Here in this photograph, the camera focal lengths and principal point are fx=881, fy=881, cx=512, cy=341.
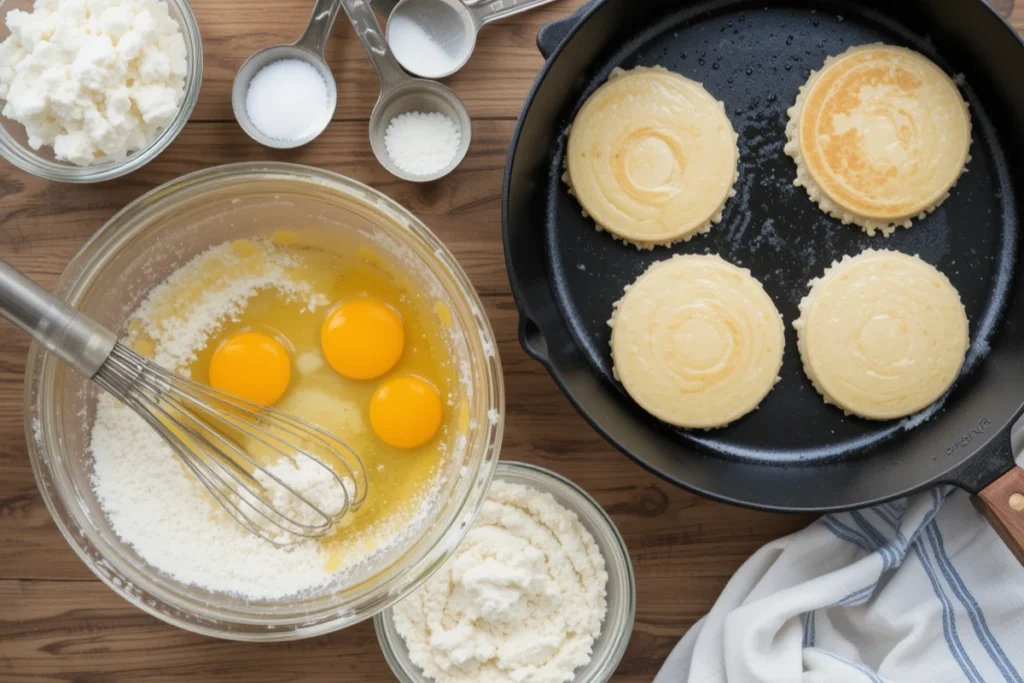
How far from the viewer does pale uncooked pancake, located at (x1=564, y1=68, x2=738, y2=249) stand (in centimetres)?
215

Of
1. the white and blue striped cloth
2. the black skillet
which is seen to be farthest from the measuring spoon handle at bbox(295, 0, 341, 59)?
the white and blue striped cloth

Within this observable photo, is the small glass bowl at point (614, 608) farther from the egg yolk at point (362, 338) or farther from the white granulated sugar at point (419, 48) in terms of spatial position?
the white granulated sugar at point (419, 48)

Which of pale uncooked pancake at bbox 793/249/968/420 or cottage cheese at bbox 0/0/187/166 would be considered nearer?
cottage cheese at bbox 0/0/187/166

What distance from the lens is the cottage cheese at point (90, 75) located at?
1.88 metres

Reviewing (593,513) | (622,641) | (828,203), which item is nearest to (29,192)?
(593,513)

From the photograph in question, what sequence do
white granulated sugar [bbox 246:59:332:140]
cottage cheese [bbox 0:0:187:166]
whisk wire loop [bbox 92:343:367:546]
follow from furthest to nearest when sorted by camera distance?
white granulated sugar [bbox 246:59:332:140] → whisk wire loop [bbox 92:343:367:546] → cottage cheese [bbox 0:0:187:166]

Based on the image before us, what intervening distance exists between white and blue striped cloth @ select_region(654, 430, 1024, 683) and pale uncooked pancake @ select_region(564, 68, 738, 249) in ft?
2.86

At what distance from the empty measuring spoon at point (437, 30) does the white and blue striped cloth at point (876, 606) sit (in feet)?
4.76

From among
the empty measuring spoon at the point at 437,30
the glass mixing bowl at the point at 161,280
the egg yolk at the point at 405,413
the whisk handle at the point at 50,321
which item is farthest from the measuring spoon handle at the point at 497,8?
the whisk handle at the point at 50,321

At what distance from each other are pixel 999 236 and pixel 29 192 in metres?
2.44

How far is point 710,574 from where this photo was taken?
7.50 ft

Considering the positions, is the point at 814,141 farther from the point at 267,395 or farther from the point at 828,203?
the point at 267,395

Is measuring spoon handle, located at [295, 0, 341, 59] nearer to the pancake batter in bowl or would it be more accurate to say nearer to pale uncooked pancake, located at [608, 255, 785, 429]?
the pancake batter in bowl

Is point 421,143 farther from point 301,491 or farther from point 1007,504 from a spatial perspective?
point 1007,504
